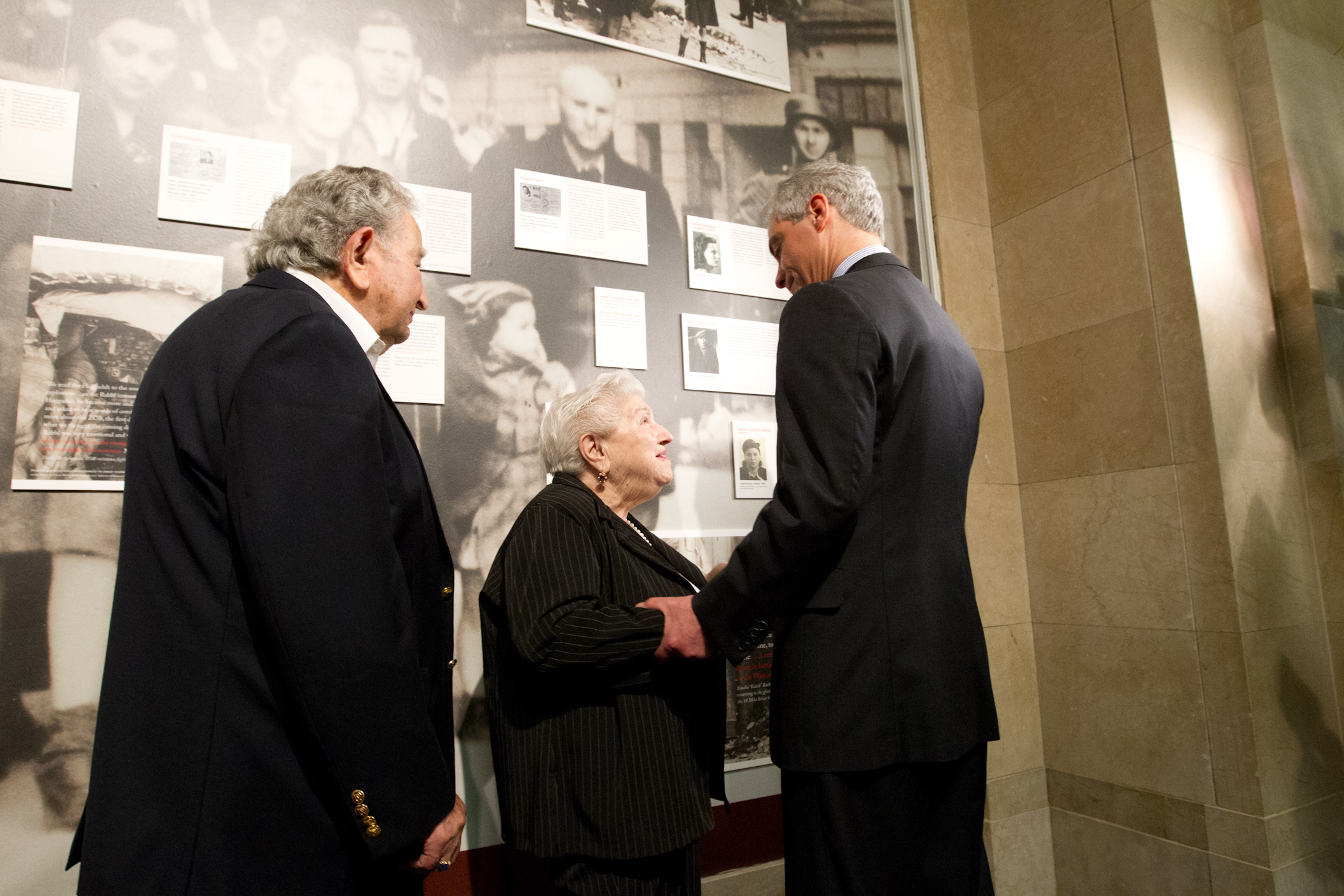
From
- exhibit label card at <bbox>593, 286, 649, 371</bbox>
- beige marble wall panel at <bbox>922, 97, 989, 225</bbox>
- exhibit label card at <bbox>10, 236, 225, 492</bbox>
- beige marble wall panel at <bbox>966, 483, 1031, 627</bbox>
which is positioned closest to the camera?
exhibit label card at <bbox>10, 236, 225, 492</bbox>

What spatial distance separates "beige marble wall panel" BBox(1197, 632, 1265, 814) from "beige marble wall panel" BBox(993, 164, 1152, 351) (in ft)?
4.00

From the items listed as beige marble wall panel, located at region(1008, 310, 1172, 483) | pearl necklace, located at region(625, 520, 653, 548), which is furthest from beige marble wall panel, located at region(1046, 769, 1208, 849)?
pearl necklace, located at region(625, 520, 653, 548)

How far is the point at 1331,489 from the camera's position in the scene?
105 inches

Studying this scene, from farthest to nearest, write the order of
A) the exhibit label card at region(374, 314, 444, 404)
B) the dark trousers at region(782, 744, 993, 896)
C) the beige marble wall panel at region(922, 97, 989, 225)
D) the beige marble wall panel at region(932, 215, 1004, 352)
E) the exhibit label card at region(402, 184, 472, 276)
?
the beige marble wall panel at region(922, 97, 989, 225)
the beige marble wall panel at region(932, 215, 1004, 352)
the exhibit label card at region(402, 184, 472, 276)
the exhibit label card at region(374, 314, 444, 404)
the dark trousers at region(782, 744, 993, 896)

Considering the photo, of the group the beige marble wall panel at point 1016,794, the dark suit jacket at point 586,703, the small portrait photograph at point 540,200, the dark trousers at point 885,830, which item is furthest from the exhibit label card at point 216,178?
the beige marble wall panel at point 1016,794

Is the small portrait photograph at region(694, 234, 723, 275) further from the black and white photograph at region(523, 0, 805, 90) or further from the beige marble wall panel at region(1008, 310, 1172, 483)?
the beige marble wall panel at region(1008, 310, 1172, 483)

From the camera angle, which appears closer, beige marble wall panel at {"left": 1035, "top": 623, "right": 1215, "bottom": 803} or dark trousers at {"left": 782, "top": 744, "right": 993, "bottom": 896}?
dark trousers at {"left": 782, "top": 744, "right": 993, "bottom": 896}

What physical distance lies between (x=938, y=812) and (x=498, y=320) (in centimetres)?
187

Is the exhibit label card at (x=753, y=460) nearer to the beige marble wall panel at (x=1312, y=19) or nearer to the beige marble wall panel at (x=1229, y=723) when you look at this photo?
the beige marble wall panel at (x=1229, y=723)

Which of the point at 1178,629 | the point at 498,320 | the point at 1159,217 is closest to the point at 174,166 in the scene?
the point at 498,320

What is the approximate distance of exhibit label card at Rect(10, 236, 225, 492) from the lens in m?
1.97

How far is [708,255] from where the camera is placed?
295 cm

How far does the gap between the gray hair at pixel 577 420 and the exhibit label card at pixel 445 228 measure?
644 mm

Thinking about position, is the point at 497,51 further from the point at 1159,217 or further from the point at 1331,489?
the point at 1331,489
